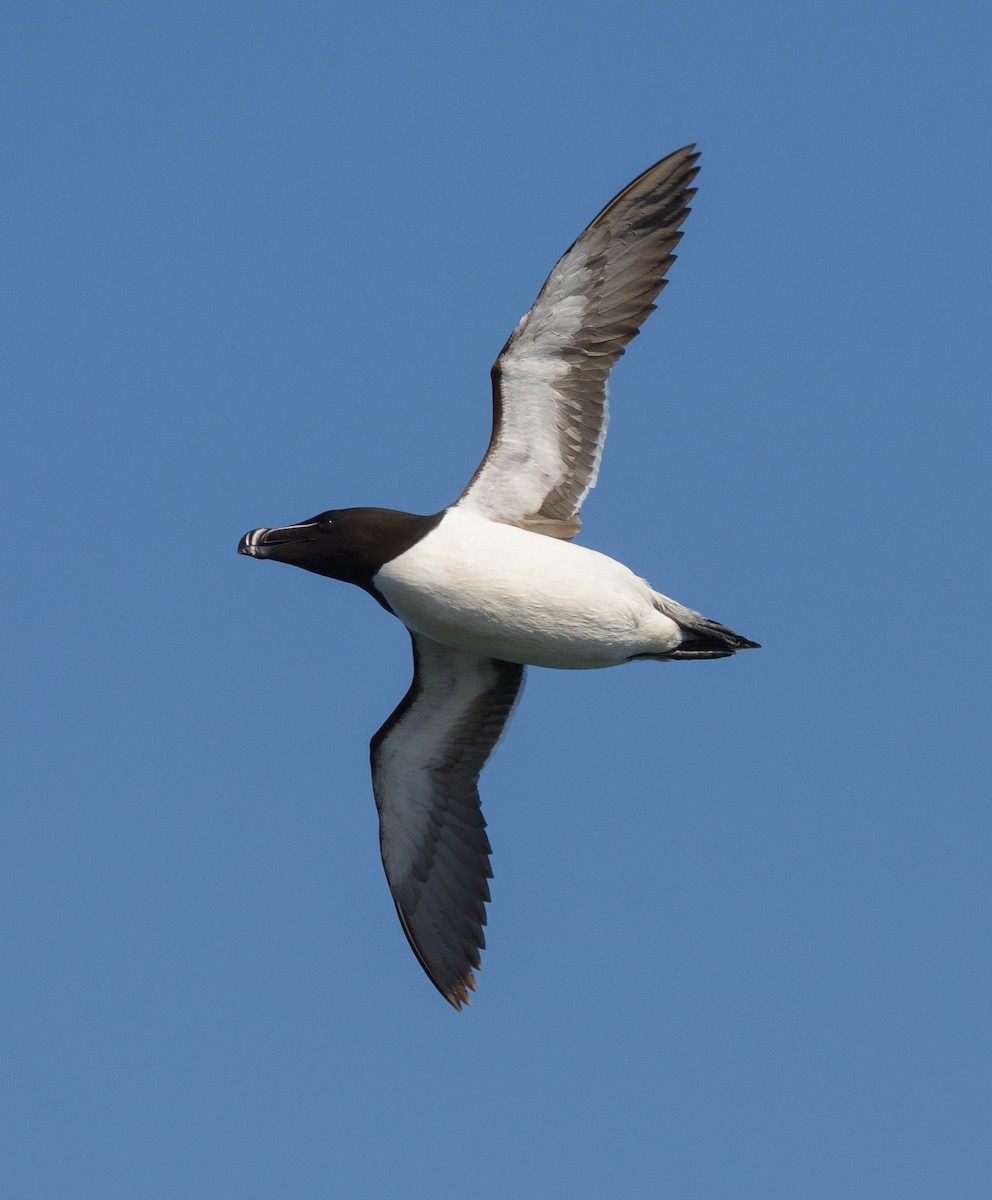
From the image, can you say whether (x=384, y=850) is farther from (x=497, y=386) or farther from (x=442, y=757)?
(x=497, y=386)

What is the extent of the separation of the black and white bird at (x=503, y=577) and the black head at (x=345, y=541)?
1cm

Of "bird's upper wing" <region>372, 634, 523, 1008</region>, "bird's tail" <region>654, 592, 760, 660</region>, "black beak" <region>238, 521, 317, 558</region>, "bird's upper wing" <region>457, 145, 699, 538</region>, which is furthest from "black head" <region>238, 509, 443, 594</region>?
"bird's tail" <region>654, 592, 760, 660</region>

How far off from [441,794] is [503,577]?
7.85 feet

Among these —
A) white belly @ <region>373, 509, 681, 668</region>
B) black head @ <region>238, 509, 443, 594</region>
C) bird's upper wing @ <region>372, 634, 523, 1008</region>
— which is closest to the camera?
white belly @ <region>373, 509, 681, 668</region>

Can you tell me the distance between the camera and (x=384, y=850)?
1451cm

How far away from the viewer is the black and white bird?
13.0 m

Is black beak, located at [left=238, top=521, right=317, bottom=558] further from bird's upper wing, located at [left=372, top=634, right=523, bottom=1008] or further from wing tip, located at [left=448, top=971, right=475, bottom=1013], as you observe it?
wing tip, located at [left=448, top=971, right=475, bottom=1013]

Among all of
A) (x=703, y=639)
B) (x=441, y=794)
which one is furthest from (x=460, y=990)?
(x=703, y=639)

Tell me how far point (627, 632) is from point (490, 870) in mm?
2431

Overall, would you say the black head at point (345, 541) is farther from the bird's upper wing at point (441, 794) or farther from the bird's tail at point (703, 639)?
the bird's tail at point (703, 639)

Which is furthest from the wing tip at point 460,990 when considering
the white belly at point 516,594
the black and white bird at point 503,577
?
the white belly at point 516,594

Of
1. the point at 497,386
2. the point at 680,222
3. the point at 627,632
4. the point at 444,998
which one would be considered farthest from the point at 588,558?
the point at 444,998

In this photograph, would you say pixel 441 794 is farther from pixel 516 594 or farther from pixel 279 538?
pixel 279 538

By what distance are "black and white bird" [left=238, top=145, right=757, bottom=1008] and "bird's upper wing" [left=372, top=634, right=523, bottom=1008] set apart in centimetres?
1
